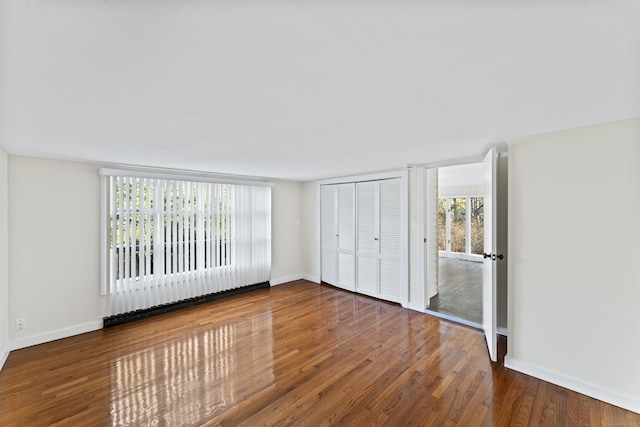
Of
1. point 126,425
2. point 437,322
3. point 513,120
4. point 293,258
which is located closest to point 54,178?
point 126,425

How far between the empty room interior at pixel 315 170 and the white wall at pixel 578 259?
0.02 meters

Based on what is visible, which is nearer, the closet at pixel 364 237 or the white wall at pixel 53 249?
the white wall at pixel 53 249

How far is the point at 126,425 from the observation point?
1796 mm

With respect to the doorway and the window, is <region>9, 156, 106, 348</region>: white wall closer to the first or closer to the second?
the doorway

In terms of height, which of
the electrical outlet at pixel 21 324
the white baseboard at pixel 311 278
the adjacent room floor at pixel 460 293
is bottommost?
the adjacent room floor at pixel 460 293

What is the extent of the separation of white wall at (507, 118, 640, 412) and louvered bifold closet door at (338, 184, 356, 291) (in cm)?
258

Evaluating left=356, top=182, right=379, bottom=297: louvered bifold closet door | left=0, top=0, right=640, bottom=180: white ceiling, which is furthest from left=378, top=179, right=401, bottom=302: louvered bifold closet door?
left=0, top=0, right=640, bottom=180: white ceiling

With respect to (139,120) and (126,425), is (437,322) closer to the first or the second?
(126,425)

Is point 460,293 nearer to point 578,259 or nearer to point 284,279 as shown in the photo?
point 578,259

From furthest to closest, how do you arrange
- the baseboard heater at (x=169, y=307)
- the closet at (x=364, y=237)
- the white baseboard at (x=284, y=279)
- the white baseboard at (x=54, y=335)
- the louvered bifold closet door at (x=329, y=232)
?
1. the white baseboard at (x=284, y=279)
2. the louvered bifold closet door at (x=329, y=232)
3. the closet at (x=364, y=237)
4. the baseboard heater at (x=169, y=307)
5. the white baseboard at (x=54, y=335)

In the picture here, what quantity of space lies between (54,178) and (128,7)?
11.3 feet

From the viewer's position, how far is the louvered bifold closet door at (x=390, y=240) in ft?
13.5

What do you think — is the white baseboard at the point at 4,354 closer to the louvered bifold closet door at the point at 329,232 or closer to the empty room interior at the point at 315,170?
the empty room interior at the point at 315,170

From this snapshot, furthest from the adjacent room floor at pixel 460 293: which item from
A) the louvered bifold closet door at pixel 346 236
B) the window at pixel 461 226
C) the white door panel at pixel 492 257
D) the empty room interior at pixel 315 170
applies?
the louvered bifold closet door at pixel 346 236
